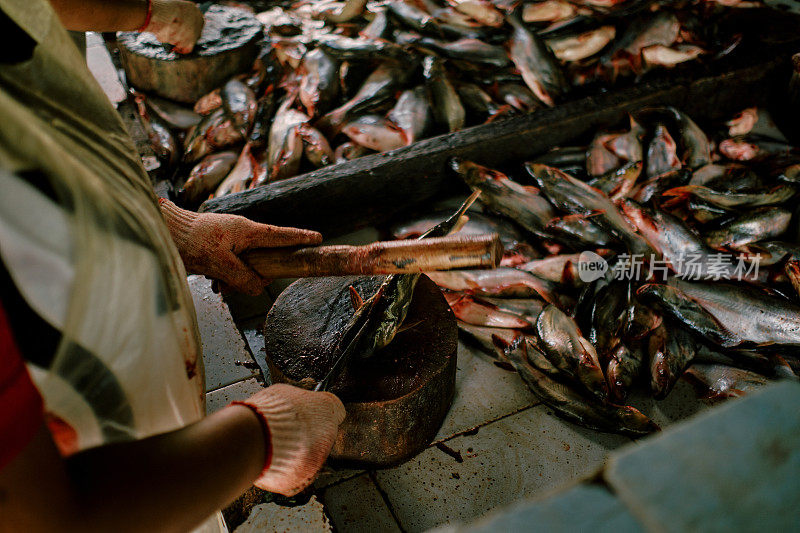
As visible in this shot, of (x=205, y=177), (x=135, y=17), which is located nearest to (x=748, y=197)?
(x=135, y=17)

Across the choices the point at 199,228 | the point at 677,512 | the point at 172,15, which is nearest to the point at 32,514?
the point at 677,512

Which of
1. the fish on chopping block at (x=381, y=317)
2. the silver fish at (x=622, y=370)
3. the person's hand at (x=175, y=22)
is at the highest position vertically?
the person's hand at (x=175, y=22)

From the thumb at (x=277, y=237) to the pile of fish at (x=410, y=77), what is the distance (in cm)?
224

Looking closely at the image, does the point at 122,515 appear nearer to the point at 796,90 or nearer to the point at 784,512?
the point at 784,512

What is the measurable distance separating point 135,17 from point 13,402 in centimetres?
291

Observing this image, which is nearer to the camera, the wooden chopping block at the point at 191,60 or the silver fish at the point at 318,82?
the silver fish at the point at 318,82

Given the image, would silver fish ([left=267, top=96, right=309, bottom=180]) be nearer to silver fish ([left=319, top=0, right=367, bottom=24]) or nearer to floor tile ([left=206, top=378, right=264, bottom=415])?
silver fish ([left=319, top=0, right=367, bottom=24])

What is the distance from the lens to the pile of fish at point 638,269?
3070 mm

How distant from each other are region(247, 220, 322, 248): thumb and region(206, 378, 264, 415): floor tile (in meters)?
0.99

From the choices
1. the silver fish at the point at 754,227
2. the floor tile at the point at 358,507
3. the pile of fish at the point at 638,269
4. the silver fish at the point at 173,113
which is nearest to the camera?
the floor tile at the point at 358,507

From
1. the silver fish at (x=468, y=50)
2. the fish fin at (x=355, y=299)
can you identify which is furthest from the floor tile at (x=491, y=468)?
the silver fish at (x=468, y=50)

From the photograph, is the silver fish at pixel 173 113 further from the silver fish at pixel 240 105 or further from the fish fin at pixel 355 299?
the fish fin at pixel 355 299

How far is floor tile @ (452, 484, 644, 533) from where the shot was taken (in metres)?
0.47

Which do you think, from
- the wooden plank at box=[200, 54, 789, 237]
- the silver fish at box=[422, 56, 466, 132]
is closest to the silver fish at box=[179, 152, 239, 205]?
the wooden plank at box=[200, 54, 789, 237]
